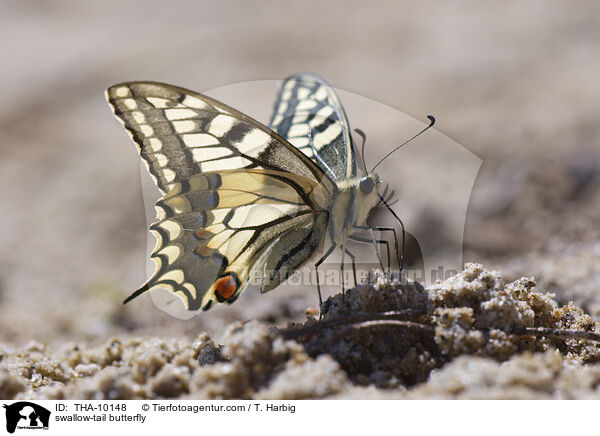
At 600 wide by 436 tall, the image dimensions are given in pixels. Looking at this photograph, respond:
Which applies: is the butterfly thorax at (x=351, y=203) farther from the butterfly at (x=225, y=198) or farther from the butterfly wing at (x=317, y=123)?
the butterfly wing at (x=317, y=123)

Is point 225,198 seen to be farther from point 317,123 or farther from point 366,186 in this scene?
point 317,123

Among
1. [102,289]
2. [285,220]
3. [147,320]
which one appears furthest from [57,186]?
[285,220]

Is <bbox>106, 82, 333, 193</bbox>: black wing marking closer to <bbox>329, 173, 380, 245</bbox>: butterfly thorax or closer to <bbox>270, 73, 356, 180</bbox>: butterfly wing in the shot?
<bbox>329, 173, 380, 245</bbox>: butterfly thorax

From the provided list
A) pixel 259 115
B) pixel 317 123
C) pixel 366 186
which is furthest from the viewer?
pixel 259 115

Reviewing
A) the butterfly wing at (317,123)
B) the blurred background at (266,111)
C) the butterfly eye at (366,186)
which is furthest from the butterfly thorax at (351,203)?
the blurred background at (266,111)

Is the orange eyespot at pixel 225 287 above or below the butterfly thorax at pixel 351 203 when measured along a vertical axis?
below

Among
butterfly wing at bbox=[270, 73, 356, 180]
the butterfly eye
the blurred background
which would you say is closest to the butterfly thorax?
the butterfly eye

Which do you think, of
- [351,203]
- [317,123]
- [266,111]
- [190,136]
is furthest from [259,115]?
[351,203]
